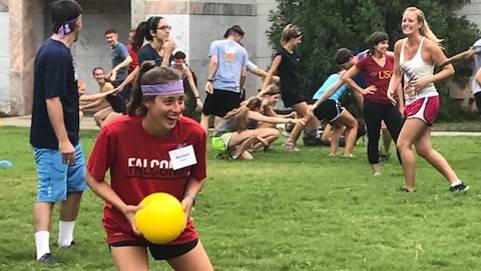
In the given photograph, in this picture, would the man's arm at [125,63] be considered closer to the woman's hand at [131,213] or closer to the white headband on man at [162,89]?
the white headband on man at [162,89]

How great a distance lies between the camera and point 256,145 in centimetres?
1338

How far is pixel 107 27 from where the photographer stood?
22219mm

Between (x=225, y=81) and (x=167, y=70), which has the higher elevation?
(x=167, y=70)

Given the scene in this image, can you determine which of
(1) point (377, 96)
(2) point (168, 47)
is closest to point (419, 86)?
(1) point (377, 96)

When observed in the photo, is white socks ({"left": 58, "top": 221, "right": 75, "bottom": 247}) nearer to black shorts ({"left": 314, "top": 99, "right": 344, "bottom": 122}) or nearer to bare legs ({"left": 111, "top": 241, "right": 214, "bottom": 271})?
bare legs ({"left": 111, "top": 241, "right": 214, "bottom": 271})

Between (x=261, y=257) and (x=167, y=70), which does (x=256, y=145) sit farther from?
(x=167, y=70)

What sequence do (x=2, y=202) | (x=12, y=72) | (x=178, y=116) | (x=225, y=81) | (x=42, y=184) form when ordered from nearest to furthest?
1. (x=178, y=116)
2. (x=42, y=184)
3. (x=2, y=202)
4. (x=225, y=81)
5. (x=12, y=72)

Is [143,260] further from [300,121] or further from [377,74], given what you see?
[300,121]

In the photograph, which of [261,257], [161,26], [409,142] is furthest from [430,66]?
[261,257]

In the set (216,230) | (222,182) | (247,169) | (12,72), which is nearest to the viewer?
(216,230)

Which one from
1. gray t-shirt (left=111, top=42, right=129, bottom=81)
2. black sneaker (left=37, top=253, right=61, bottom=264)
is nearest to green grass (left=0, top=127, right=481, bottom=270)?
black sneaker (left=37, top=253, right=61, bottom=264)

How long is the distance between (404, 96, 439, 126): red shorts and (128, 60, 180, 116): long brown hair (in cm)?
467

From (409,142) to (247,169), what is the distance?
2.98 meters

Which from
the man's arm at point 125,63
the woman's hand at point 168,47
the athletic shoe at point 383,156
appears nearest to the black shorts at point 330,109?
the athletic shoe at point 383,156
